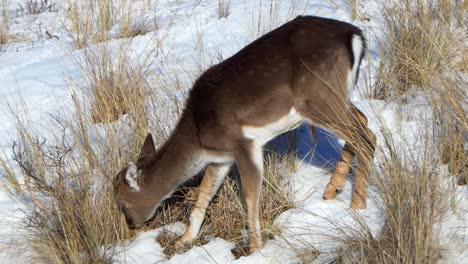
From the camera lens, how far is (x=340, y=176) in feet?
19.8

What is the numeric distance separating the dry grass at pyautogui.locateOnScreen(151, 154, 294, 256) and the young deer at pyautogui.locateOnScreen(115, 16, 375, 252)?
4.6 inches

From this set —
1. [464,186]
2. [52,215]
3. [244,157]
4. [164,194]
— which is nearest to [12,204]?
[52,215]

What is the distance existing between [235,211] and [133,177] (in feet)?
2.65

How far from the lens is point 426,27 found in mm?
7047

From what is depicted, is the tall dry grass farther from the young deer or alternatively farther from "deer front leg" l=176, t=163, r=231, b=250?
"deer front leg" l=176, t=163, r=231, b=250

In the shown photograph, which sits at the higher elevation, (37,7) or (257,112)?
(257,112)

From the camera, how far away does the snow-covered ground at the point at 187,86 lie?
5445 mm

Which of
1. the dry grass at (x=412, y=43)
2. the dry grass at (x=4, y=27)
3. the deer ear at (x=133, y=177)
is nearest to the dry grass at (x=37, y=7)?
the dry grass at (x=4, y=27)

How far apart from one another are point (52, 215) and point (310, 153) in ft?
7.40

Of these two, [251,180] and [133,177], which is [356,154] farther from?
[133,177]

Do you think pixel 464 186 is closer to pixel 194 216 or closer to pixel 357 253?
pixel 357 253

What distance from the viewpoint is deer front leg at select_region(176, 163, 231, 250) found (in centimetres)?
598

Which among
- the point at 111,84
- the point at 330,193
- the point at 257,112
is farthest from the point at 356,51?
the point at 111,84

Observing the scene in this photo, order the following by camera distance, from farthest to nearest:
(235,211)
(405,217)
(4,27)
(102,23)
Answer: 1. (4,27)
2. (102,23)
3. (235,211)
4. (405,217)
